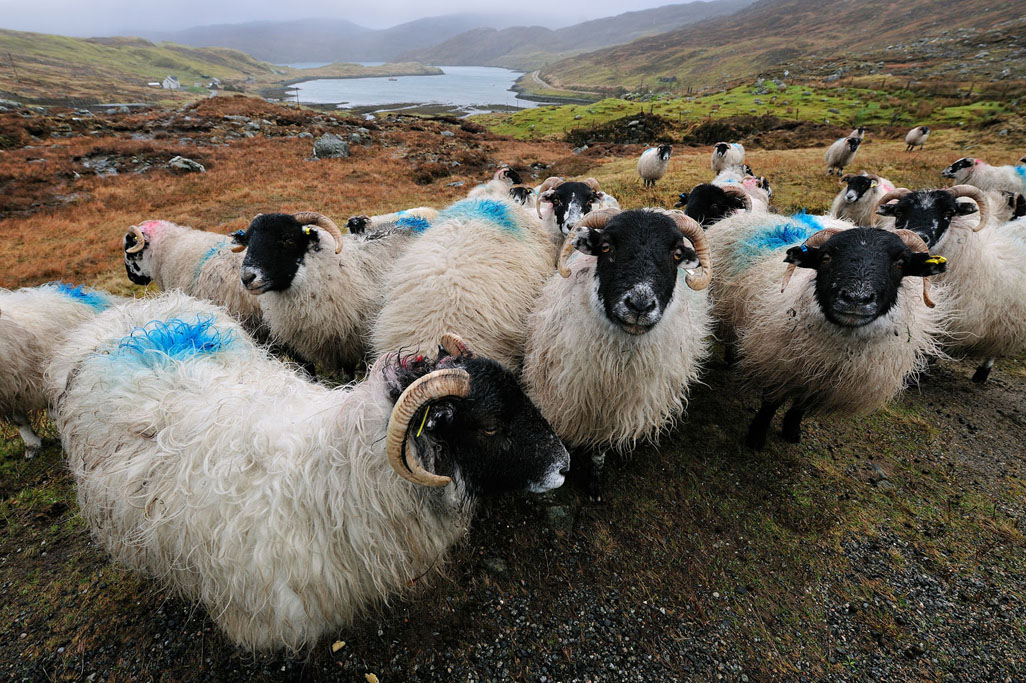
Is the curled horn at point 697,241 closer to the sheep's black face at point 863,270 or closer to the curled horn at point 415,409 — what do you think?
A: the sheep's black face at point 863,270

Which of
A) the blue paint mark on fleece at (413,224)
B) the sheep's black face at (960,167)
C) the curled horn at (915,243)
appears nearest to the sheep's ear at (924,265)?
the curled horn at (915,243)

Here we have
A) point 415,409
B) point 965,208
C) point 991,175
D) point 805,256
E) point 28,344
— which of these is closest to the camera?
point 415,409

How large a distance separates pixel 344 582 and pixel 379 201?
18.0 metres

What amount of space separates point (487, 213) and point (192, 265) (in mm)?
5719

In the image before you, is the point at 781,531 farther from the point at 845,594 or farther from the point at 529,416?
the point at 529,416

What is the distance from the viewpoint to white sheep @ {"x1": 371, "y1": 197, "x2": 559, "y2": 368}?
4.73 m

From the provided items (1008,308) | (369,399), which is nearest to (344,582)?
(369,399)

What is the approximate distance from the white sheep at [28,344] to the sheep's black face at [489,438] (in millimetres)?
5629

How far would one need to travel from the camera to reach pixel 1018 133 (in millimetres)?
20453

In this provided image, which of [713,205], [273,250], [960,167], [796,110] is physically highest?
[796,110]

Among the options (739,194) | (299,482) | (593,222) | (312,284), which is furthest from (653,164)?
(299,482)

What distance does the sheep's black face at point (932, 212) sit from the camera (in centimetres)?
571

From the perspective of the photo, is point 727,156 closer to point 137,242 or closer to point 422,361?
point 422,361

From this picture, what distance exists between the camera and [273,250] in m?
5.39
